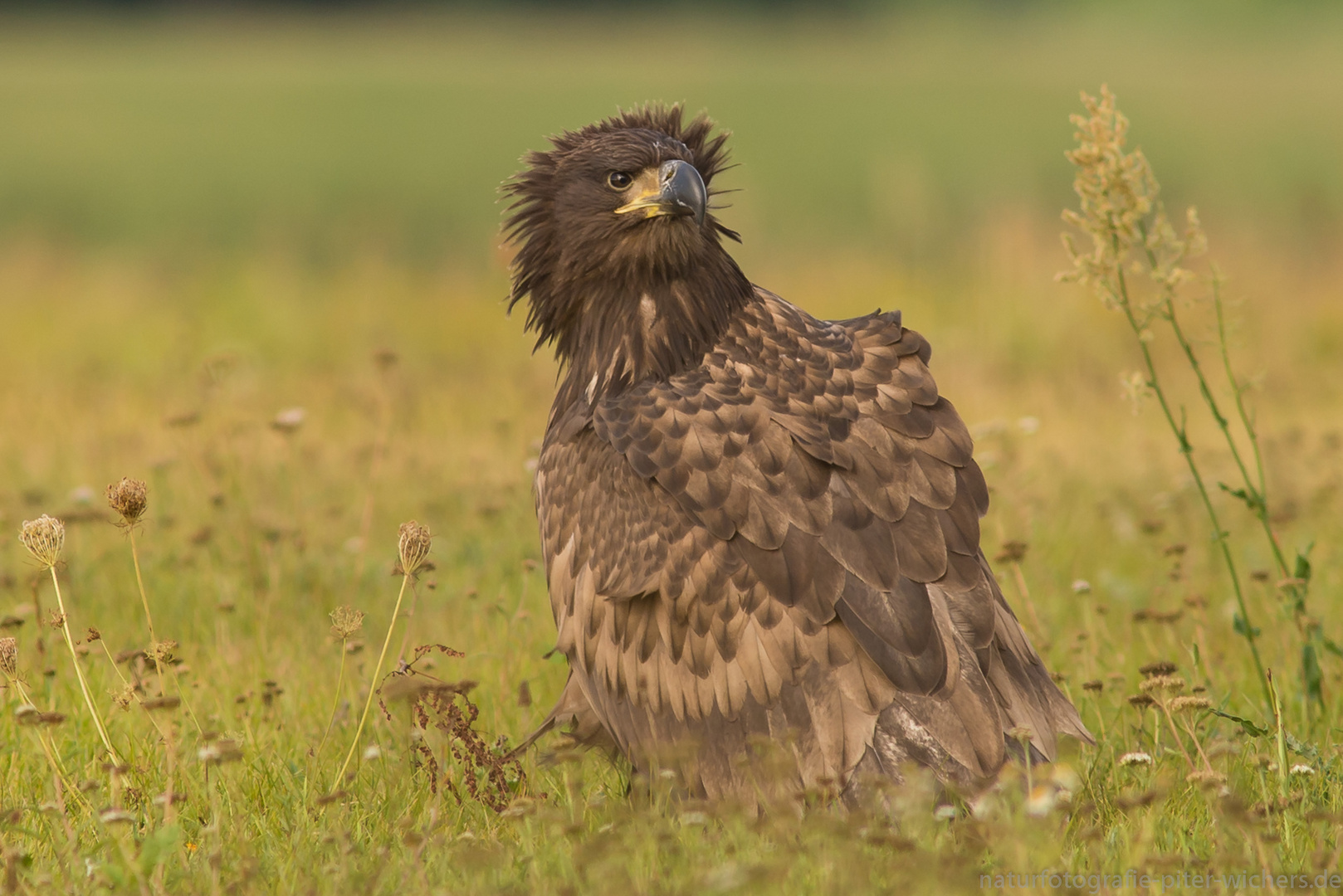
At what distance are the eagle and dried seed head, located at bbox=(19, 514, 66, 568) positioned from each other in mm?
1261

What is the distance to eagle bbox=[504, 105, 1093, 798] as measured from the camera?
360 centimetres

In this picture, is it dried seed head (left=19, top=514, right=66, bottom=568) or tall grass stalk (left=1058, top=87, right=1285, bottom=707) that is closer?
dried seed head (left=19, top=514, right=66, bottom=568)

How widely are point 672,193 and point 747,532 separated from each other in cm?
102

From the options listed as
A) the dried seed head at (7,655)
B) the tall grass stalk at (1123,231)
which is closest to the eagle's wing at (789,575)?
the tall grass stalk at (1123,231)

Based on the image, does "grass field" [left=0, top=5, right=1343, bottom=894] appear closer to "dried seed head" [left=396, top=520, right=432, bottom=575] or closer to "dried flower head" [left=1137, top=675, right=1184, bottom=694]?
"dried flower head" [left=1137, top=675, right=1184, bottom=694]

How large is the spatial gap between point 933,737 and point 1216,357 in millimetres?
7891

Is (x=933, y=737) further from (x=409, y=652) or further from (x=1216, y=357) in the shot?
(x=1216, y=357)

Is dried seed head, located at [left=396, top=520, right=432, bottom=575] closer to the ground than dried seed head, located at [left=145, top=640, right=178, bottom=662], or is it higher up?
higher up

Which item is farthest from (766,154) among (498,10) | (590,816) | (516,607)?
(498,10)

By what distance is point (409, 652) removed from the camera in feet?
16.9

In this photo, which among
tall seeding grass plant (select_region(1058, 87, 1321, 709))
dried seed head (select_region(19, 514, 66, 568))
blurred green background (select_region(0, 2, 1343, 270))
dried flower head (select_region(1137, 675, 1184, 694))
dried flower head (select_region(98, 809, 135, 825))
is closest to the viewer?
dried flower head (select_region(98, 809, 135, 825))

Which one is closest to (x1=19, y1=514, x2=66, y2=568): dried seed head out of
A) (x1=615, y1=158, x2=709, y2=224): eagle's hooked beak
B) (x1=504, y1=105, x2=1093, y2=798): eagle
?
(x1=504, y1=105, x2=1093, y2=798): eagle

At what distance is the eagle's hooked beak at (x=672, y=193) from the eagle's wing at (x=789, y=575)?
426 mm

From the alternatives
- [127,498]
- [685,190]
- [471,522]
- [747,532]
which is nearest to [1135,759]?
[747,532]
